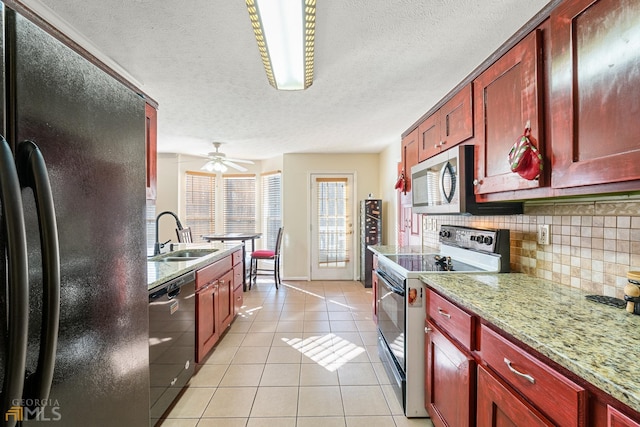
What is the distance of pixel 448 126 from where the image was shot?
1957mm

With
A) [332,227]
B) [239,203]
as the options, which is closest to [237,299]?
[332,227]

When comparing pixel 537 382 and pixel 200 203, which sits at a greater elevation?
pixel 200 203

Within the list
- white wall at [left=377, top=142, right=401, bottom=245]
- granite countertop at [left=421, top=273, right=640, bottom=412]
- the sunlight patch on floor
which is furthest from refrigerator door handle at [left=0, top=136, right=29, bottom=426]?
→ white wall at [left=377, top=142, right=401, bottom=245]

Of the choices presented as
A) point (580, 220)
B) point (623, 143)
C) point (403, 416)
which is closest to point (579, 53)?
point (623, 143)

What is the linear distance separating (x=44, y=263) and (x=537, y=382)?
1.31 m

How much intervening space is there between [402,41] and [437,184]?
3.17 feet

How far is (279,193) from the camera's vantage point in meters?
5.39

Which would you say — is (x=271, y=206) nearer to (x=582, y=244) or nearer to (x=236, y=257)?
(x=236, y=257)

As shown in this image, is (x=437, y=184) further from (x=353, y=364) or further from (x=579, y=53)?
(x=353, y=364)

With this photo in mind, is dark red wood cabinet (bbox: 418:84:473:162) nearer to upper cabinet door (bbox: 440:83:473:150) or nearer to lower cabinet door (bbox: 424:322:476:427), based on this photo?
upper cabinet door (bbox: 440:83:473:150)

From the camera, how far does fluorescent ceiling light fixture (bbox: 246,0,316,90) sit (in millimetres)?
1241

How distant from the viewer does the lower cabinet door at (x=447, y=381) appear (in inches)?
46.9

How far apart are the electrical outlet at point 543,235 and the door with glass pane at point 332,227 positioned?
3.63 metres

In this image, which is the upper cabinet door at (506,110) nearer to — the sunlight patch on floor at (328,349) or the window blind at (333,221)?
the sunlight patch on floor at (328,349)
